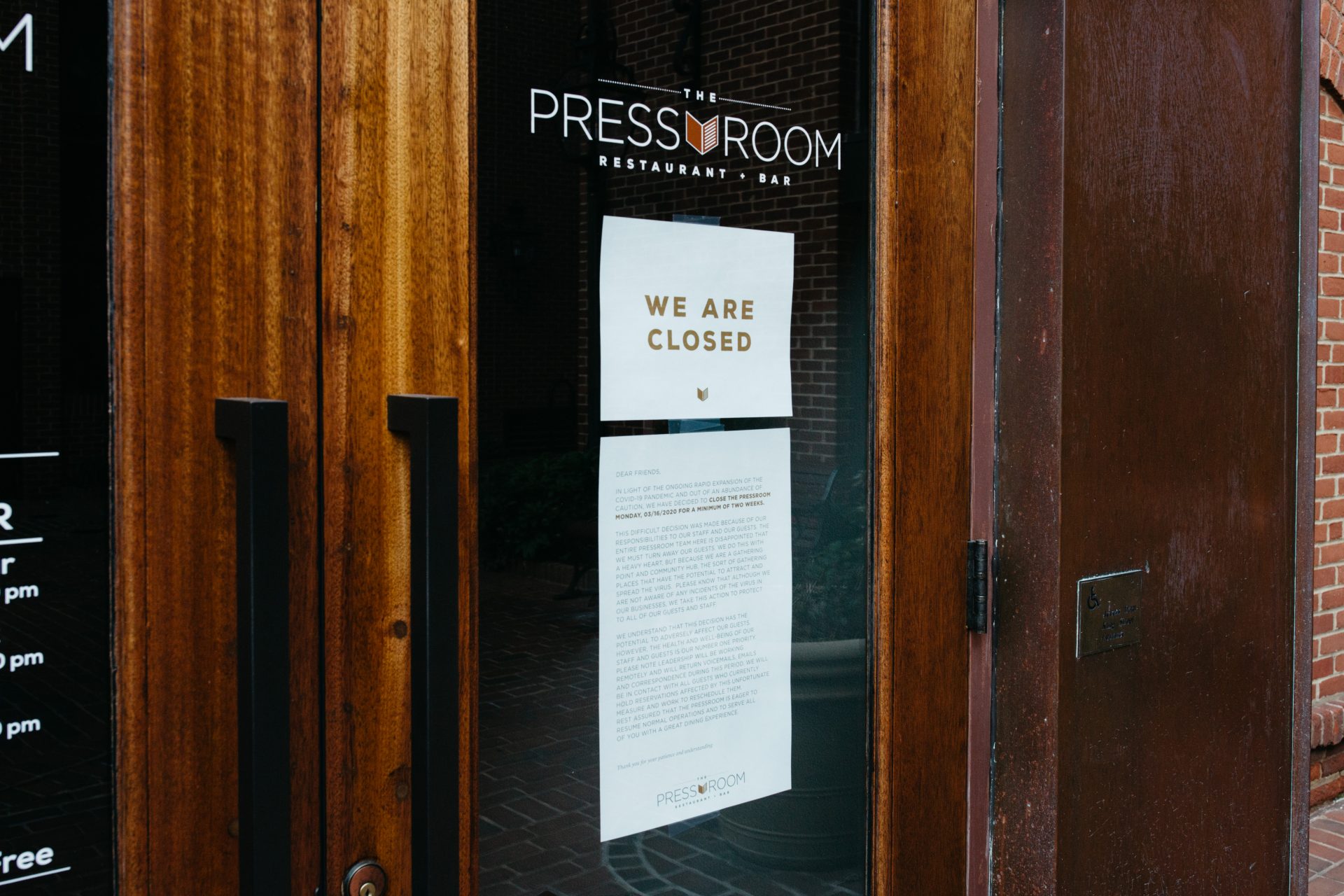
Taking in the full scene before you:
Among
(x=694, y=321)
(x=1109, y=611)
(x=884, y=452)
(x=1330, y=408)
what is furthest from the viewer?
(x=1330, y=408)

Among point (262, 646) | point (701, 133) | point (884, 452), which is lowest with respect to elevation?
point (262, 646)

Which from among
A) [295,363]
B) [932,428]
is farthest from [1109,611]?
[295,363]

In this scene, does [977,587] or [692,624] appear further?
[977,587]

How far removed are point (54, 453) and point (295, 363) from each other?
0.24m

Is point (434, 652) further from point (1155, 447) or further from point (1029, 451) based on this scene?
point (1155, 447)

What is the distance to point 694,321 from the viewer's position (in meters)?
1.46

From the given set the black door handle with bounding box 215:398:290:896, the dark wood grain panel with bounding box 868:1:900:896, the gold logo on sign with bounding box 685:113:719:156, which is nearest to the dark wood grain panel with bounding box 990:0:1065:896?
the dark wood grain panel with bounding box 868:1:900:896

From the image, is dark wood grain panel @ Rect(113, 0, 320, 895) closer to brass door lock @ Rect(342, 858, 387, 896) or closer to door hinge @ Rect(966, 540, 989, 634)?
brass door lock @ Rect(342, 858, 387, 896)

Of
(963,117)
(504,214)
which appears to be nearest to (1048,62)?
(963,117)

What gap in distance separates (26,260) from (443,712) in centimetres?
56

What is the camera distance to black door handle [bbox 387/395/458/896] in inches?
43.4

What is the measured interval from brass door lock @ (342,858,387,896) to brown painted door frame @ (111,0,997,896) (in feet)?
0.04

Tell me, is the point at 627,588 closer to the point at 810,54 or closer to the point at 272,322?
the point at 272,322

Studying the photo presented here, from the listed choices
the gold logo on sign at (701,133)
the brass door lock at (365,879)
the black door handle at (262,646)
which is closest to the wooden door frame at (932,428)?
the gold logo on sign at (701,133)
